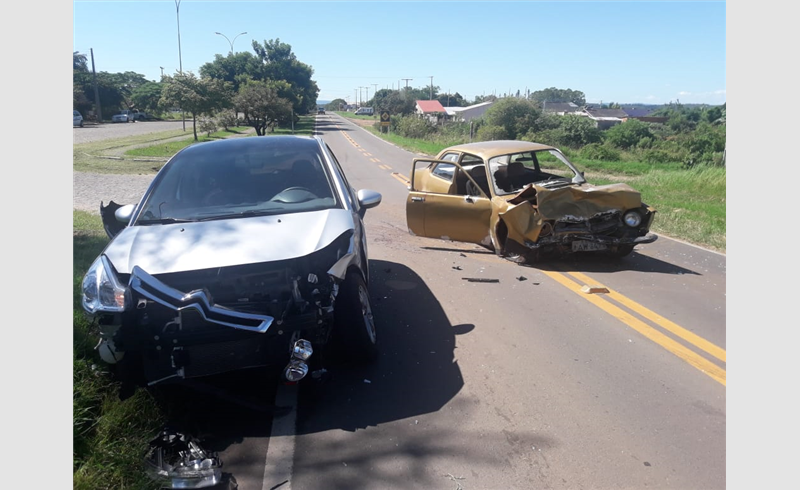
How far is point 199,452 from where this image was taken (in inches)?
128

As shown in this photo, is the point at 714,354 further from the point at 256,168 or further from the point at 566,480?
the point at 256,168

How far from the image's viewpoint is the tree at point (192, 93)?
93.2 ft

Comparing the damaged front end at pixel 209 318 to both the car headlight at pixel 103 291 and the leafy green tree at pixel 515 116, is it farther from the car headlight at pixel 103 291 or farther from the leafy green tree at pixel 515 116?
the leafy green tree at pixel 515 116

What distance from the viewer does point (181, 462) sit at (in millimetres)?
3203

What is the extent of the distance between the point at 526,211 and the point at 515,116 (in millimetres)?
38602

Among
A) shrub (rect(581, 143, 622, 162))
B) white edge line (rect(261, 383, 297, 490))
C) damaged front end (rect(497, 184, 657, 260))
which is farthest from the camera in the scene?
shrub (rect(581, 143, 622, 162))

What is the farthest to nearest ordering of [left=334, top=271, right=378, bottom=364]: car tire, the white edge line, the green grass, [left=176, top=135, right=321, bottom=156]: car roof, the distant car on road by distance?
the distant car on road → [left=176, top=135, right=321, bottom=156]: car roof → [left=334, top=271, right=378, bottom=364]: car tire → the white edge line → the green grass

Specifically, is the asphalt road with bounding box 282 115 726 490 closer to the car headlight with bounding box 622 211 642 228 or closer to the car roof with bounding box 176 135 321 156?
the car headlight with bounding box 622 211 642 228

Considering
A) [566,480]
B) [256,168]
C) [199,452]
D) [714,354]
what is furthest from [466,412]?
[256,168]

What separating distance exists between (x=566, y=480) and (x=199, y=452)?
215cm

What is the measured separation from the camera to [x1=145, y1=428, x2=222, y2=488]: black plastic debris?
306cm

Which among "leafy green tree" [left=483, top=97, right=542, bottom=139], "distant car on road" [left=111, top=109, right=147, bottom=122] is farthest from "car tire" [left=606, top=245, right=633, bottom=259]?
"distant car on road" [left=111, top=109, right=147, bottom=122]

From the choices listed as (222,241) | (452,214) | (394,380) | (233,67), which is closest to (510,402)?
(394,380)

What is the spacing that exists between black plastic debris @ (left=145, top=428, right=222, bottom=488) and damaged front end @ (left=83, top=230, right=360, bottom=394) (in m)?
0.40
